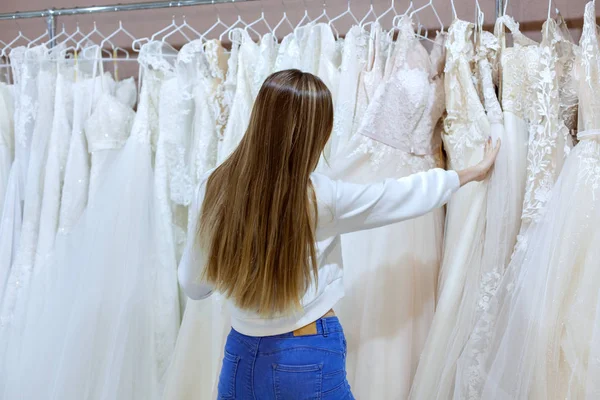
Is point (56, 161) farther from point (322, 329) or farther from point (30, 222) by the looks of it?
point (322, 329)

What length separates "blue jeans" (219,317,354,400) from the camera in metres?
1.26

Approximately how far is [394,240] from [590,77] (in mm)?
566

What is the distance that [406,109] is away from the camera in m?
1.62

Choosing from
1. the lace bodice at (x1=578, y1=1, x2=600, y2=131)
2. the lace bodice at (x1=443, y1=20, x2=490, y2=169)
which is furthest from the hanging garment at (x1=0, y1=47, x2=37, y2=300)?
the lace bodice at (x1=578, y1=1, x2=600, y2=131)

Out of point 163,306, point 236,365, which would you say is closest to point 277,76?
point 236,365

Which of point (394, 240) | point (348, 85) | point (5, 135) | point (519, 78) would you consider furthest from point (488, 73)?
point (5, 135)

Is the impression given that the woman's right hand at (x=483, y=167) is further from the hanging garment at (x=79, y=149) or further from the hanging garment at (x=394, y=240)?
the hanging garment at (x=79, y=149)

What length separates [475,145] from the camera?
1566mm

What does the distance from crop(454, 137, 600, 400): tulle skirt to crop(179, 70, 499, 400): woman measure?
0.25 metres

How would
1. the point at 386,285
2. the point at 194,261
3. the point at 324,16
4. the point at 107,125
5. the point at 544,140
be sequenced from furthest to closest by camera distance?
the point at 324,16, the point at 107,125, the point at 386,285, the point at 544,140, the point at 194,261

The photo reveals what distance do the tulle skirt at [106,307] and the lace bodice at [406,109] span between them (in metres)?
0.67

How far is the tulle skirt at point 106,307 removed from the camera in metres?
1.68

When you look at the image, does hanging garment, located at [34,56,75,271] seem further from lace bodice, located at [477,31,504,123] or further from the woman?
lace bodice, located at [477,31,504,123]

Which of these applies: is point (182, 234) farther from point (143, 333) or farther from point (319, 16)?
point (319, 16)
